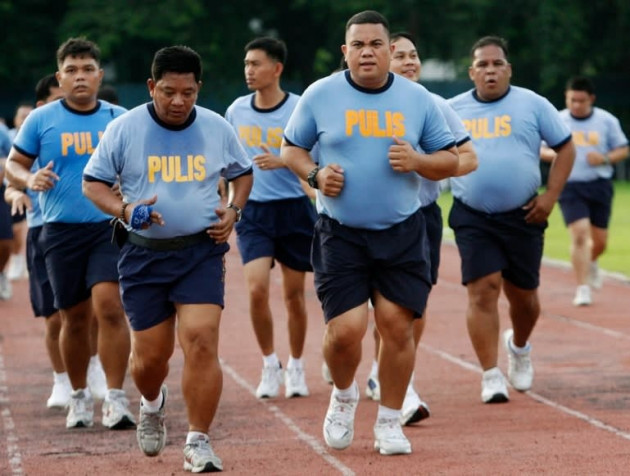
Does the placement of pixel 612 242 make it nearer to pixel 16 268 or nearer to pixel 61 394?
pixel 16 268

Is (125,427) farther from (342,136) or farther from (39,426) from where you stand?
(342,136)

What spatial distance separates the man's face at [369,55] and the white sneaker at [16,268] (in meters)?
12.9

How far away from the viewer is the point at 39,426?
965cm

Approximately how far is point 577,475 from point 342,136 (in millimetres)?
2070

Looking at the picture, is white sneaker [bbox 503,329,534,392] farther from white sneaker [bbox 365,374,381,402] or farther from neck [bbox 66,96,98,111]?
neck [bbox 66,96,98,111]

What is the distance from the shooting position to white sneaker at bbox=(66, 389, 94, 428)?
953 cm

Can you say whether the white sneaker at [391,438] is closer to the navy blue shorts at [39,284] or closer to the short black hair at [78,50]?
the navy blue shorts at [39,284]

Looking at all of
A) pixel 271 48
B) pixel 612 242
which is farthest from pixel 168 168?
pixel 612 242

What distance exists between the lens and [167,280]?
7.82 meters

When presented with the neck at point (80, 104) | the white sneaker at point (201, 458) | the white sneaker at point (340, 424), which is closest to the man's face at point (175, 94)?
the white sneaker at point (201, 458)

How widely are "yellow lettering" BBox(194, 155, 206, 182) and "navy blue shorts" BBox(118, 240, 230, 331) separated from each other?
0.34 meters

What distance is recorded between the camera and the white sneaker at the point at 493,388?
32.8 feet

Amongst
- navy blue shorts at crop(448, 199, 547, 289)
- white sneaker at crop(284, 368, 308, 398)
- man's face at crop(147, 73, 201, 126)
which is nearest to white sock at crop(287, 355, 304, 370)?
white sneaker at crop(284, 368, 308, 398)

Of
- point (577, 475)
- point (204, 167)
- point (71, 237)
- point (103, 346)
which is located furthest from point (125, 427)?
point (577, 475)
